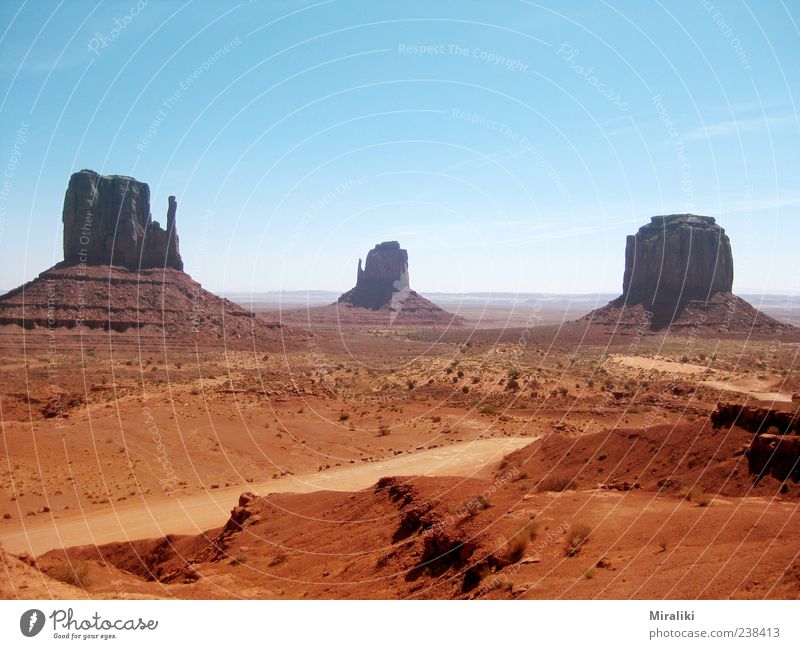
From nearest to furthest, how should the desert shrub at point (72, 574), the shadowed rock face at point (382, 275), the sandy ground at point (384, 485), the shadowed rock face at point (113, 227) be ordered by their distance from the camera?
the sandy ground at point (384, 485) < the desert shrub at point (72, 574) < the shadowed rock face at point (113, 227) < the shadowed rock face at point (382, 275)

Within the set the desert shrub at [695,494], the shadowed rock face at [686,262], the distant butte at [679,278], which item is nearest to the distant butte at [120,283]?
the desert shrub at [695,494]

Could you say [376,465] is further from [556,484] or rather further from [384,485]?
[556,484]

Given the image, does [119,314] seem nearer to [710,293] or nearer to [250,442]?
[250,442]

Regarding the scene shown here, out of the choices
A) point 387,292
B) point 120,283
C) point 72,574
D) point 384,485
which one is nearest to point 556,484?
point 384,485

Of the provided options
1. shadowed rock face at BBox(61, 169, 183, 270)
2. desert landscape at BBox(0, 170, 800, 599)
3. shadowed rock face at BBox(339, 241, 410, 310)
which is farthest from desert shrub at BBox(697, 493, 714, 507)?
shadowed rock face at BBox(339, 241, 410, 310)

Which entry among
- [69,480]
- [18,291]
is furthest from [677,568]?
[18,291]

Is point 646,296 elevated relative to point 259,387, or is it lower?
elevated

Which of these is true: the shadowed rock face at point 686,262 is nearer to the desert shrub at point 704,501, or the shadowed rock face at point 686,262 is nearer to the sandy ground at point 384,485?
the sandy ground at point 384,485
